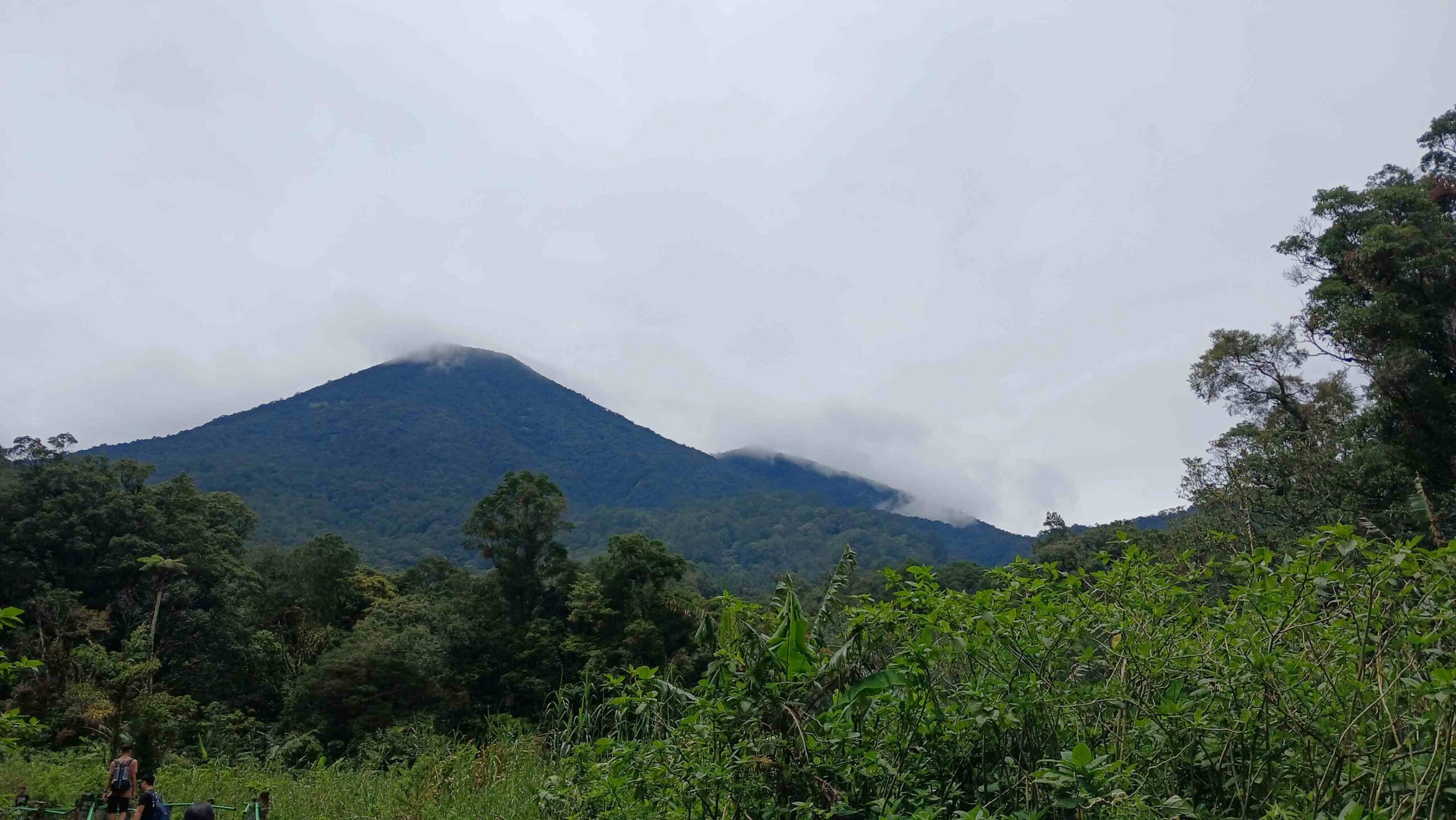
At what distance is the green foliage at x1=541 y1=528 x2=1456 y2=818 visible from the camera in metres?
2.04

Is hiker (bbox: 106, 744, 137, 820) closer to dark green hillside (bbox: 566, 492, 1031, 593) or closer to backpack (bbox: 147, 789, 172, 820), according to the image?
backpack (bbox: 147, 789, 172, 820)

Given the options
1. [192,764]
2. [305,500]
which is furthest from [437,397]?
[192,764]

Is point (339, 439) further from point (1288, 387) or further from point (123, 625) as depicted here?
point (1288, 387)

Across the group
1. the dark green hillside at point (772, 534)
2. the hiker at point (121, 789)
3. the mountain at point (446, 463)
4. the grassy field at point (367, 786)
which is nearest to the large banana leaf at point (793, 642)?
the grassy field at point (367, 786)

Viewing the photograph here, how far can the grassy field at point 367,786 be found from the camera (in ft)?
19.0

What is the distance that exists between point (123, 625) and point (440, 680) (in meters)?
8.49

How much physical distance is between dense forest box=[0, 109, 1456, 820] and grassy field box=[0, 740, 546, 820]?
57mm

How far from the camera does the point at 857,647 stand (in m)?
2.93

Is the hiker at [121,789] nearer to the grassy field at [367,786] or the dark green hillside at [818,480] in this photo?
the grassy field at [367,786]

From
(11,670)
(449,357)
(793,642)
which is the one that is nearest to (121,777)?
(11,670)

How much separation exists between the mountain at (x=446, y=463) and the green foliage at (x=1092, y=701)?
6253 cm

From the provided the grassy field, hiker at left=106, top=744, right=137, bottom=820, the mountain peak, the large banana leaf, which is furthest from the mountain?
the large banana leaf

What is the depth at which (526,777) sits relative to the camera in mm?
5961

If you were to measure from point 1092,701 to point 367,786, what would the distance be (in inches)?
279
